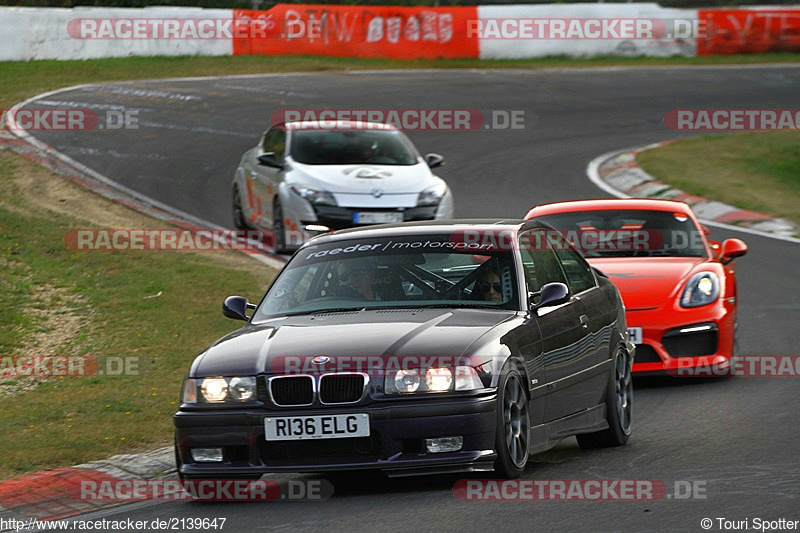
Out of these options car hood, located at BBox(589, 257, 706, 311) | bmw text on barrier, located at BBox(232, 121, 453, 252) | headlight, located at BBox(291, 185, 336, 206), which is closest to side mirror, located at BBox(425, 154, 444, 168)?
bmw text on barrier, located at BBox(232, 121, 453, 252)

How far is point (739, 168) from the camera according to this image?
23.4m

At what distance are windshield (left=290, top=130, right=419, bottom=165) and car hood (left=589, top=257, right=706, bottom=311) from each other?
18.9 ft

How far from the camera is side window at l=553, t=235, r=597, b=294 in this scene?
8719mm

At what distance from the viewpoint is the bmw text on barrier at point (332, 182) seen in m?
15.9

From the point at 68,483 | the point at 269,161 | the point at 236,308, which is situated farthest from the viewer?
the point at 269,161

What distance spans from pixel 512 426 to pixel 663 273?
14.5 feet

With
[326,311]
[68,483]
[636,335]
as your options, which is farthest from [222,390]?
[636,335]

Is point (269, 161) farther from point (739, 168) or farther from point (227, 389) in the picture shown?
point (227, 389)

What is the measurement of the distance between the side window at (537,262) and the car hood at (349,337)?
1.52 feet

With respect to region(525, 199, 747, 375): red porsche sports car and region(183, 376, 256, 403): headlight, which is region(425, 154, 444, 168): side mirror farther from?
region(183, 376, 256, 403): headlight

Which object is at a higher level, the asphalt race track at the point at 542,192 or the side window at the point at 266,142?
the side window at the point at 266,142

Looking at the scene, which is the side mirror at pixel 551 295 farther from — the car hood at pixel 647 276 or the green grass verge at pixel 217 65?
the green grass verge at pixel 217 65

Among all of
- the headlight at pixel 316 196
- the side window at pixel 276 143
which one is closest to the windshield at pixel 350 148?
the side window at pixel 276 143

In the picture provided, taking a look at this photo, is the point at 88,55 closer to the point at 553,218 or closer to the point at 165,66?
the point at 165,66
